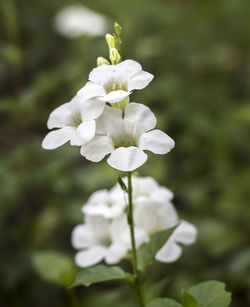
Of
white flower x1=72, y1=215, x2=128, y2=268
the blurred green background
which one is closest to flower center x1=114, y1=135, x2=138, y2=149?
white flower x1=72, y1=215, x2=128, y2=268

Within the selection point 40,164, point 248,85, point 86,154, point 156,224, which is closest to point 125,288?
point 156,224

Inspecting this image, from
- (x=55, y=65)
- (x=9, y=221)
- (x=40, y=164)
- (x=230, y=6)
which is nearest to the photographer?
(x=9, y=221)

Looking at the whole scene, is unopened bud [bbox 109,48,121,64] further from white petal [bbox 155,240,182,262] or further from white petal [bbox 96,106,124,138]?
white petal [bbox 155,240,182,262]

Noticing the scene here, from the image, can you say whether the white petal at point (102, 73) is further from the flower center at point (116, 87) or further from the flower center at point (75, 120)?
the flower center at point (75, 120)

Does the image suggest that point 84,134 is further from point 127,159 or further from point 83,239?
point 83,239

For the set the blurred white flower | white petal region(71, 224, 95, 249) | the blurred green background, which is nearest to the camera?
white petal region(71, 224, 95, 249)

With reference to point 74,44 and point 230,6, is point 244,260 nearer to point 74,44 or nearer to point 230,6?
point 74,44
